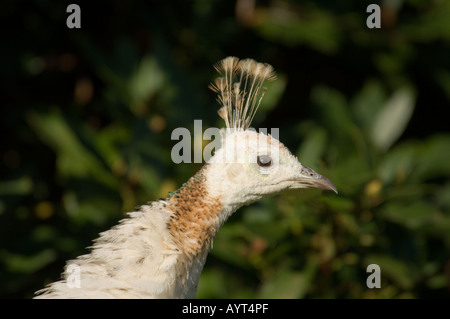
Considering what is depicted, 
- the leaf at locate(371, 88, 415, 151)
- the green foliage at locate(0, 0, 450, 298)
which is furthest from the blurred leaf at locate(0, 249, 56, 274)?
the leaf at locate(371, 88, 415, 151)

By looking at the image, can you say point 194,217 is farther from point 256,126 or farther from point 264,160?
point 256,126

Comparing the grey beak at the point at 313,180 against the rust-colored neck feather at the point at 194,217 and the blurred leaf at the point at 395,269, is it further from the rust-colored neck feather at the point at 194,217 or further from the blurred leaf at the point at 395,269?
the blurred leaf at the point at 395,269

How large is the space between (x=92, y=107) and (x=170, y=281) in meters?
1.41

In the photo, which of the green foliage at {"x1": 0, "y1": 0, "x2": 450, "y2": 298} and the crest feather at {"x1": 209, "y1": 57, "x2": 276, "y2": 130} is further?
the green foliage at {"x1": 0, "y1": 0, "x2": 450, "y2": 298}

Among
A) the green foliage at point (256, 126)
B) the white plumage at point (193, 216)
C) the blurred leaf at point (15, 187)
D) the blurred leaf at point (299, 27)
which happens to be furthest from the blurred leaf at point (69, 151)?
the blurred leaf at point (299, 27)

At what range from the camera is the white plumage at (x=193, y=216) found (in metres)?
1.36

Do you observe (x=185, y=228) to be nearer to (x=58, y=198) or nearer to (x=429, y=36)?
(x=58, y=198)

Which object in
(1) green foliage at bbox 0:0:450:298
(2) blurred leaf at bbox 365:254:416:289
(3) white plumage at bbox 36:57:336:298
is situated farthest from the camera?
(1) green foliage at bbox 0:0:450:298

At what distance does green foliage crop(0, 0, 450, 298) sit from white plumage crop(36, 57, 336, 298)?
337 millimetres

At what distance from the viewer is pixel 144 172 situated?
2.11 metres

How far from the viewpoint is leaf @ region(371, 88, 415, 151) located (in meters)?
2.40

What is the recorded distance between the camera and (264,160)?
4.96 feet

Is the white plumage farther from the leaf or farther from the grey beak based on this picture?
the leaf

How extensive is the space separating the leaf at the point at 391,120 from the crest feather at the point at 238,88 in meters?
0.95
